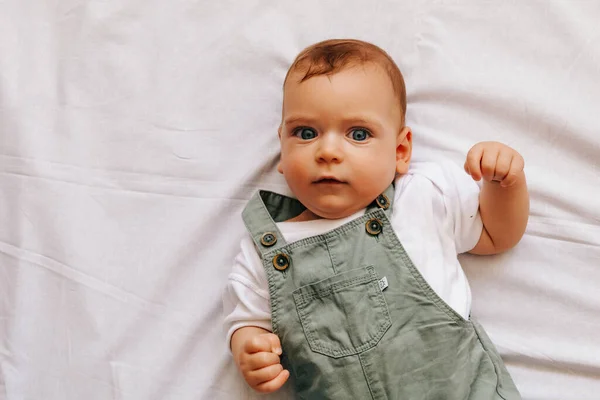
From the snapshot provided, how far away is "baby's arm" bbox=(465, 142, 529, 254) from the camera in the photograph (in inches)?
33.2

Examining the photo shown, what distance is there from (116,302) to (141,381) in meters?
0.13

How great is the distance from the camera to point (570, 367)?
91 cm

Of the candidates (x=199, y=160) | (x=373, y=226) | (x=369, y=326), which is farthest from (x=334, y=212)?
(x=199, y=160)

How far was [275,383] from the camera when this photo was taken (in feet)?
2.79

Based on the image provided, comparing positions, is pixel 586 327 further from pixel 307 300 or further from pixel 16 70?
pixel 16 70

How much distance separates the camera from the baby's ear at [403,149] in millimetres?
958

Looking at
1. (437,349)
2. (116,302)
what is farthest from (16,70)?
(437,349)

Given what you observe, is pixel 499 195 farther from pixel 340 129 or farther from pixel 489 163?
pixel 340 129

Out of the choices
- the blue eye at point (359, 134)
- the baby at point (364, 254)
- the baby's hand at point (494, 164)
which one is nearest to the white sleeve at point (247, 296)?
the baby at point (364, 254)

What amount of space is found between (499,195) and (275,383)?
40 cm

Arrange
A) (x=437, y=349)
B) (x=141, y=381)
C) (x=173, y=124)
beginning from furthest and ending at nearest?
(x=173, y=124) → (x=141, y=381) → (x=437, y=349)

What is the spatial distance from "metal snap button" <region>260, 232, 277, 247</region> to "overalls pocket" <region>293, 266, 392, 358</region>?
8 cm

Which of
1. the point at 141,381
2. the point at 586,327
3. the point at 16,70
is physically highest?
the point at 16,70

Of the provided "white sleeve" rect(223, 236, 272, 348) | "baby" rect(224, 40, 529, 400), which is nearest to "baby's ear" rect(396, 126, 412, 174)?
"baby" rect(224, 40, 529, 400)
